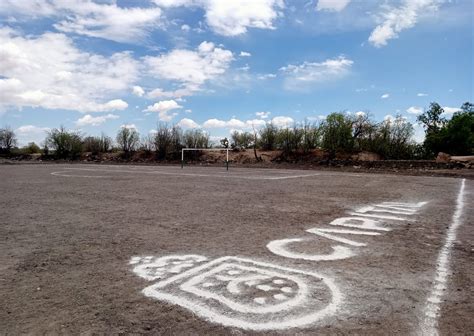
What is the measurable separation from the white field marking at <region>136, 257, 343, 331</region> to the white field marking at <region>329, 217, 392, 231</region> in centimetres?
276

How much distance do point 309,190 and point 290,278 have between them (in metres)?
8.29

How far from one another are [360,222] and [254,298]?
160 inches

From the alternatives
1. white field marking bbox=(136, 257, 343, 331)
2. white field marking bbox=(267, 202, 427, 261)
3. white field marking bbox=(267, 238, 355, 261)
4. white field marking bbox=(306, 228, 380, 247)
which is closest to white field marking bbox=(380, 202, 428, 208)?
white field marking bbox=(267, 202, 427, 261)

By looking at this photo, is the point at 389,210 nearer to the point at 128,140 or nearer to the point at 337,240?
the point at 337,240

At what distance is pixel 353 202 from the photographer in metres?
9.19

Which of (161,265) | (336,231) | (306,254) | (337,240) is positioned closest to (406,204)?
(336,231)

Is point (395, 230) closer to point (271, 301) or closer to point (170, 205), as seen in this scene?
point (271, 301)

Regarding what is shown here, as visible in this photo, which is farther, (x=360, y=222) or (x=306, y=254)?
(x=360, y=222)

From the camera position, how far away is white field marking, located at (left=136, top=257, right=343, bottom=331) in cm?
285

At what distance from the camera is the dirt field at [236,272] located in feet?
9.30

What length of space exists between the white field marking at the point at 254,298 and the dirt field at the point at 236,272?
0.6 inches

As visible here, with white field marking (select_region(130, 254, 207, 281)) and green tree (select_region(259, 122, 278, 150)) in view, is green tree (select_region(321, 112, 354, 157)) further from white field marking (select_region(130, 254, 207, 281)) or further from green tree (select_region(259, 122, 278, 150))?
white field marking (select_region(130, 254, 207, 281))

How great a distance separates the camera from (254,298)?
3.23 metres

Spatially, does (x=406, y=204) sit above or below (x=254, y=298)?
above
